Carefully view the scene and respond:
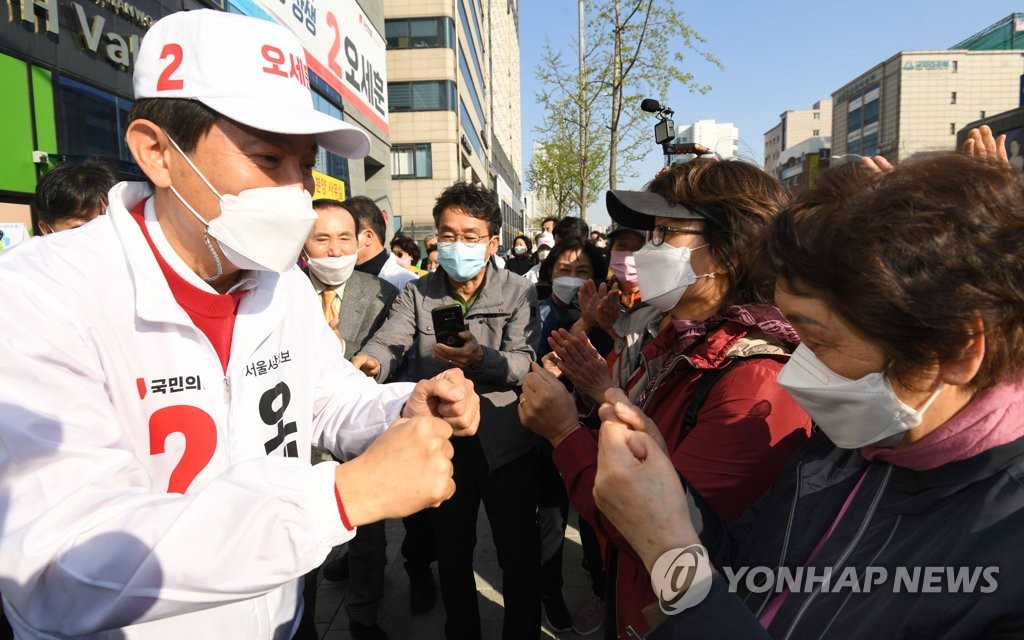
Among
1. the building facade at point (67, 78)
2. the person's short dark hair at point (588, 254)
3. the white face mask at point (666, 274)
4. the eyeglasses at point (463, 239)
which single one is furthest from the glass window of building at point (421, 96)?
the white face mask at point (666, 274)

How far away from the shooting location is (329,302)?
3.55m

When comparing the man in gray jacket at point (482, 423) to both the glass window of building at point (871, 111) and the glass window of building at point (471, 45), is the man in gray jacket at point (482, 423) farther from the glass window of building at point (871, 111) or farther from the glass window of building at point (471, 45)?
the glass window of building at point (871, 111)

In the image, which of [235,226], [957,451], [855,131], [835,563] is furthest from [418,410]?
[855,131]

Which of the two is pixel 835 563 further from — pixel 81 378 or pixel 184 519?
pixel 81 378

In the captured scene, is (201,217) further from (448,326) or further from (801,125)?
(801,125)

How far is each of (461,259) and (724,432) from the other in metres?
1.95

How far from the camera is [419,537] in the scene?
354cm

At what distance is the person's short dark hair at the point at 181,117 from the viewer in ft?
4.79

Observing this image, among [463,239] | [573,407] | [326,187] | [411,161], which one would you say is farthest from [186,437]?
[411,161]

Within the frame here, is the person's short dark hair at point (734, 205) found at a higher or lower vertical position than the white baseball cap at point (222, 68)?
lower

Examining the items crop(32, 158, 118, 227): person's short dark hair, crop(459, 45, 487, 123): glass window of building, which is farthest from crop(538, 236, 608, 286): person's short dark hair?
crop(459, 45, 487, 123): glass window of building

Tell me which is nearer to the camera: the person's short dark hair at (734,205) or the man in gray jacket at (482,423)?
the person's short dark hair at (734,205)

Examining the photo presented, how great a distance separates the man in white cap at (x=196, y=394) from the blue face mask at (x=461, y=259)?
1.19 m

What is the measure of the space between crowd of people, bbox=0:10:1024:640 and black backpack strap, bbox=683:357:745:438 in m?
0.02
